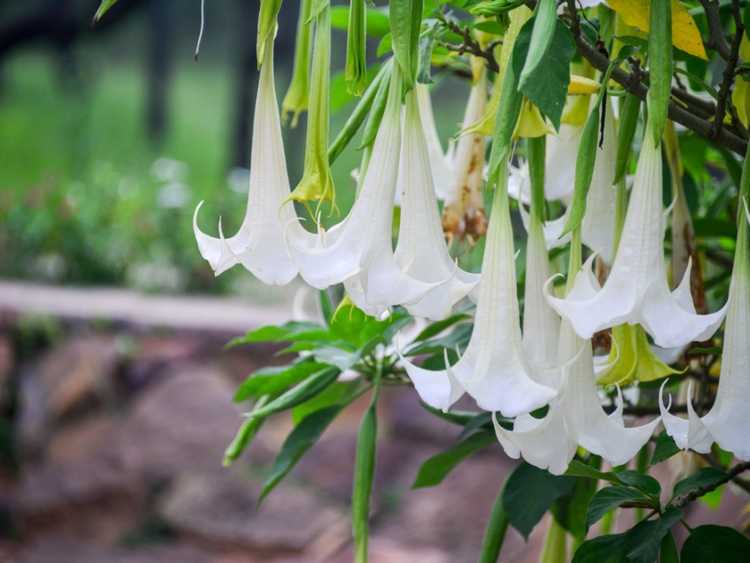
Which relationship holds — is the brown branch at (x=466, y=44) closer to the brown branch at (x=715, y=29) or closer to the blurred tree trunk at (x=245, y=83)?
the brown branch at (x=715, y=29)

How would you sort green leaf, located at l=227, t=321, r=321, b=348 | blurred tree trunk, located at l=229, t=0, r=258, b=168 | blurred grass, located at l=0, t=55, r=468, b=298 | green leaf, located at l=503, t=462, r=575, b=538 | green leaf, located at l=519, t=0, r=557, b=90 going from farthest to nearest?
blurred tree trunk, located at l=229, t=0, r=258, b=168
blurred grass, located at l=0, t=55, r=468, b=298
green leaf, located at l=227, t=321, r=321, b=348
green leaf, located at l=503, t=462, r=575, b=538
green leaf, located at l=519, t=0, r=557, b=90

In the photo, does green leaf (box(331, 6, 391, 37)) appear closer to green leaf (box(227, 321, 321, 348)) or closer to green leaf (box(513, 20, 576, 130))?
green leaf (box(227, 321, 321, 348))

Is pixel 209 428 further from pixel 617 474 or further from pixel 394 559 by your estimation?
pixel 617 474

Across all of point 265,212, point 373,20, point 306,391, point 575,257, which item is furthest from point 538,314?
point 373,20

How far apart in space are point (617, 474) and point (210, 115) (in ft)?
25.8

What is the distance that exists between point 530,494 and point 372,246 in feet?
0.78

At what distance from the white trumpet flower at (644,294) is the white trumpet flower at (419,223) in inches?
2.3

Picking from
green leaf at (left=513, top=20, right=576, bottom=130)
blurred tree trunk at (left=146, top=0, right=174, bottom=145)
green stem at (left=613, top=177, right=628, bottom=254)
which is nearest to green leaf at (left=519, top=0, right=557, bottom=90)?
green leaf at (left=513, top=20, right=576, bottom=130)

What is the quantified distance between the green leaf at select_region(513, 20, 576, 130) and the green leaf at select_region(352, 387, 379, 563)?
27cm

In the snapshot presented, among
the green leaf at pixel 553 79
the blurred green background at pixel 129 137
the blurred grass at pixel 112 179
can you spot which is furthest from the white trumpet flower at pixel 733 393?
the blurred grass at pixel 112 179

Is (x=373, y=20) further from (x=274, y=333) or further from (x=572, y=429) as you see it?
(x=572, y=429)

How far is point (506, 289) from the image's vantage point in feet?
1.38

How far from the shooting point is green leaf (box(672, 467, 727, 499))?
52 centimetres

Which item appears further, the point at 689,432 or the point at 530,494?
the point at 530,494
